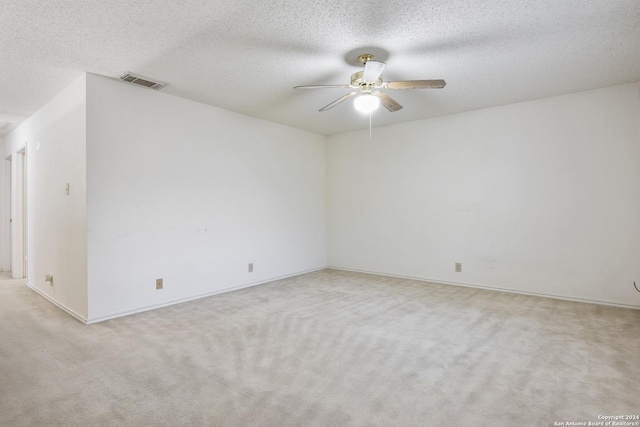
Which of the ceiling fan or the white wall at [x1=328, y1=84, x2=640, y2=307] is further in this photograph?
the white wall at [x1=328, y1=84, x2=640, y2=307]

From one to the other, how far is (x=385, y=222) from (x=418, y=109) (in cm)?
175

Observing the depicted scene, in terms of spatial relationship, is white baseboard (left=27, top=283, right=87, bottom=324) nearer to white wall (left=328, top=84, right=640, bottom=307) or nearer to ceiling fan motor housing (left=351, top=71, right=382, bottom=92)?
ceiling fan motor housing (left=351, top=71, right=382, bottom=92)

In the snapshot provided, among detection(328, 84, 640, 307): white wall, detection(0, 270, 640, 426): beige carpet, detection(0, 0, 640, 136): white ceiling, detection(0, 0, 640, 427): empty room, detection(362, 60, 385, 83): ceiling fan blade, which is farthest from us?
detection(328, 84, 640, 307): white wall

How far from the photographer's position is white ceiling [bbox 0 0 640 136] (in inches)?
84.0

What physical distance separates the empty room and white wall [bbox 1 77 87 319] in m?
0.05

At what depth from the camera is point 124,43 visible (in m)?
2.55

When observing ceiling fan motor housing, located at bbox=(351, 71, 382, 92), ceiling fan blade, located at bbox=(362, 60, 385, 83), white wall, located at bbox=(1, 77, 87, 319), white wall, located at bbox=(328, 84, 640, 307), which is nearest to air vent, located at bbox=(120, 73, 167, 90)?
white wall, located at bbox=(1, 77, 87, 319)

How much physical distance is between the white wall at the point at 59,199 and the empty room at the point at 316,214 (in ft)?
0.17

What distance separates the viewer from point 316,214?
5.76m

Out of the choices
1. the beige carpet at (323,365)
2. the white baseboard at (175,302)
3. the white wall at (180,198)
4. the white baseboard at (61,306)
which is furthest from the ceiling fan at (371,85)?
the white baseboard at (61,306)

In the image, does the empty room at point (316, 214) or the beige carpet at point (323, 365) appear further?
the empty room at point (316, 214)

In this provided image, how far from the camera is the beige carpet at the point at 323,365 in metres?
1.71

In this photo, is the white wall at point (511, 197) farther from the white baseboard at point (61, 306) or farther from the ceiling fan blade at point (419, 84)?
the white baseboard at point (61, 306)

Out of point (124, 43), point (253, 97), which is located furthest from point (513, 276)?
point (124, 43)
